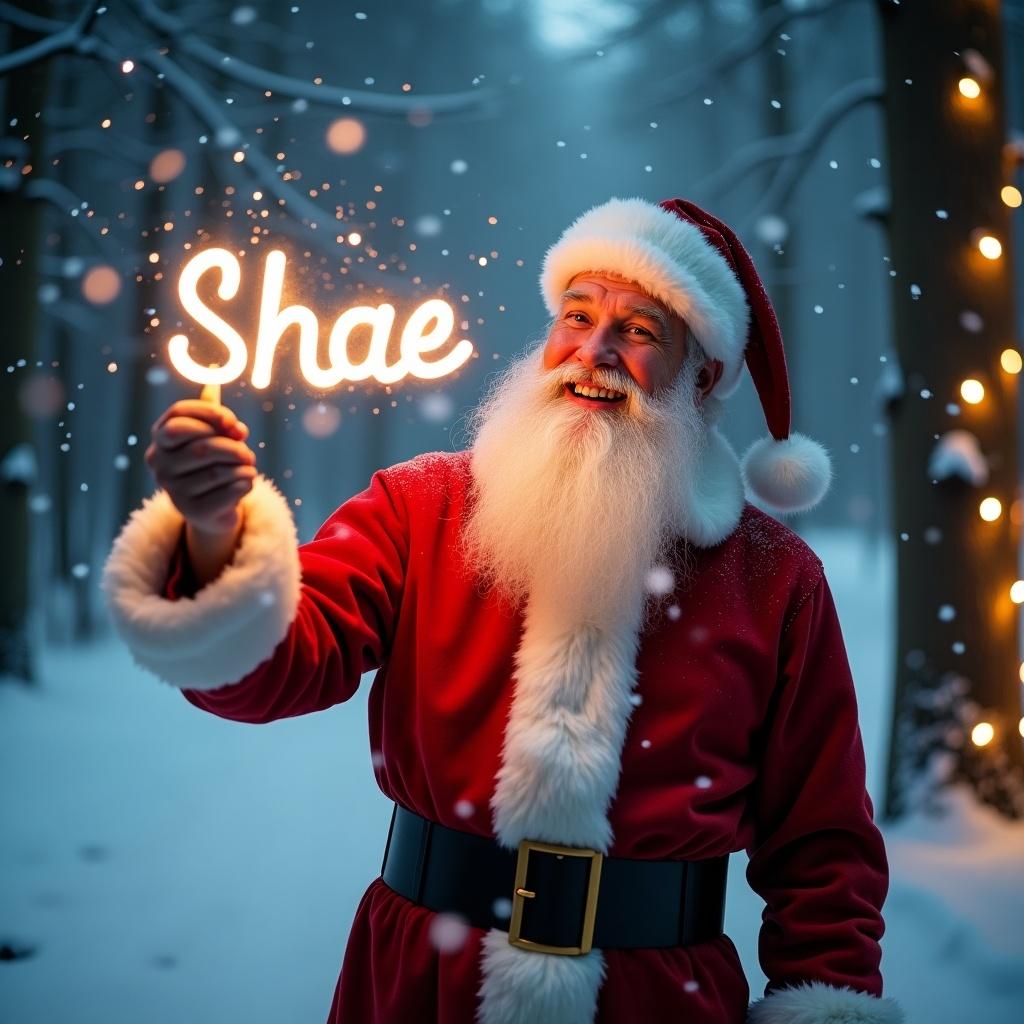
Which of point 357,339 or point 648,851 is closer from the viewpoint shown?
point 648,851

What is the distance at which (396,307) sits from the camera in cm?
248

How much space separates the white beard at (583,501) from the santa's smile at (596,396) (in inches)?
0.5

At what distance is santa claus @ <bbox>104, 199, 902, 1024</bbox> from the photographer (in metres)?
1.37

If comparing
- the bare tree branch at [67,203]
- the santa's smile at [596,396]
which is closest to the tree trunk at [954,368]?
the santa's smile at [596,396]

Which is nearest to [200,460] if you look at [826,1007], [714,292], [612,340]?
[612,340]

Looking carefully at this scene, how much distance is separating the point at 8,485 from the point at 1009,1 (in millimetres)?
3895

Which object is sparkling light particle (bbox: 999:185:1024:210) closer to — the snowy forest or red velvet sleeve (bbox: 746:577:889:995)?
the snowy forest

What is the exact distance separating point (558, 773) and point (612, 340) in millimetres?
676

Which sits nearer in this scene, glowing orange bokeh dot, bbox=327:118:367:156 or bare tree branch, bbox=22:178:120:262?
glowing orange bokeh dot, bbox=327:118:367:156

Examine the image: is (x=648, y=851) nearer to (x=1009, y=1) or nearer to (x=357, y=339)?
(x=357, y=339)

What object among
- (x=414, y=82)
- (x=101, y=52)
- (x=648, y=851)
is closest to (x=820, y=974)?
(x=648, y=851)

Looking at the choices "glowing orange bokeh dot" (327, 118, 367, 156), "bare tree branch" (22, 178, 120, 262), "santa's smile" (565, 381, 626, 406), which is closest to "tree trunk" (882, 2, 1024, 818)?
"glowing orange bokeh dot" (327, 118, 367, 156)

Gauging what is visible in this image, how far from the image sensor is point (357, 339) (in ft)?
5.92

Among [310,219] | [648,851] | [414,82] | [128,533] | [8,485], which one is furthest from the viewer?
[8,485]
